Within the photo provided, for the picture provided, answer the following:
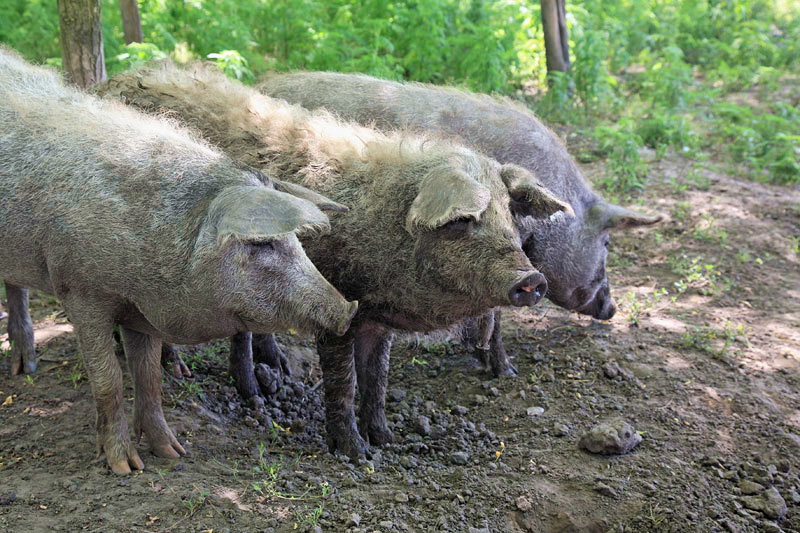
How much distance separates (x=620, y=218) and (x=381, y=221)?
2241mm

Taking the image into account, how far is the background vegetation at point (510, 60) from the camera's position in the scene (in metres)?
9.09

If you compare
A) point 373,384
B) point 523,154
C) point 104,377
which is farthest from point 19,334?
point 523,154

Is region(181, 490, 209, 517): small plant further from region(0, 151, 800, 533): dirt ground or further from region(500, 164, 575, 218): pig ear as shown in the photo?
region(500, 164, 575, 218): pig ear

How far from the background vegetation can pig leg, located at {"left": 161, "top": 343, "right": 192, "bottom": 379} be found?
3.09 meters

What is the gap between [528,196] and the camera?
4.51 metres

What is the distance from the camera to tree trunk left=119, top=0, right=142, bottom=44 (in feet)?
26.4

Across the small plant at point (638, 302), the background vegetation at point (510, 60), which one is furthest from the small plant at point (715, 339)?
the background vegetation at point (510, 60)

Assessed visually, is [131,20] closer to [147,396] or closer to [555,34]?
[147,396]

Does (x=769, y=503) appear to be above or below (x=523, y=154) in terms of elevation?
below

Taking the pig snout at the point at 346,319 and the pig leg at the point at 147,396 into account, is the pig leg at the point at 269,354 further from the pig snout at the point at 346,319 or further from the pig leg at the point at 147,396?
the pig snout at the point at 346,319

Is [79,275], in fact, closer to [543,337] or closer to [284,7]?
[543,337]

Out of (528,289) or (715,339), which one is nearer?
(528,289)

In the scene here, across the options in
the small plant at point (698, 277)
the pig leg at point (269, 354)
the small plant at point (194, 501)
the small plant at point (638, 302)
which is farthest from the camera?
the small plant at point (698, 277)

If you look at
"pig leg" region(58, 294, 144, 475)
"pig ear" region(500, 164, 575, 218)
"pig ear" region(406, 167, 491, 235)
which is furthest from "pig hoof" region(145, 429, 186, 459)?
"pig ear" region(500, 164, 575, 218)
